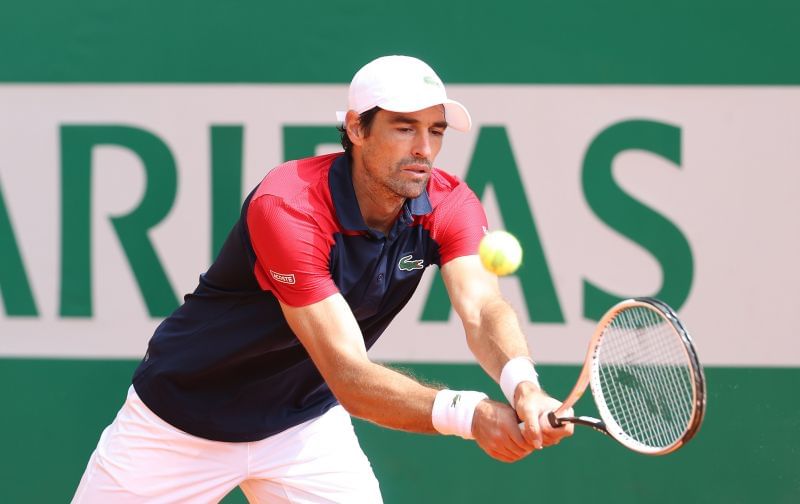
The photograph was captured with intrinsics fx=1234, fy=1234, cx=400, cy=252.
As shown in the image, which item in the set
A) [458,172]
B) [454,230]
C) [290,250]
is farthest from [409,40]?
[290,250]

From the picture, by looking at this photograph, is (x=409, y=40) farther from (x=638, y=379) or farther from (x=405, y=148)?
(x=638, y=379)

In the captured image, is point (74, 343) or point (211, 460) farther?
point (74, 343)

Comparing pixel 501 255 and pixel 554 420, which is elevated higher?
pixel 501 255

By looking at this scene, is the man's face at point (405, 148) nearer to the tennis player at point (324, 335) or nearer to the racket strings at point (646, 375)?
the tennis player at point (324, 335)

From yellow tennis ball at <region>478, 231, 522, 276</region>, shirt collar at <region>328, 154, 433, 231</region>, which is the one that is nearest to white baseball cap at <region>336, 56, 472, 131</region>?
shirt collar at <region>328, 154, 433, 231</region>

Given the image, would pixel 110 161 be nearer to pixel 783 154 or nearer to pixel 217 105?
pixel 217 105

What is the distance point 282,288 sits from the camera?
2.97m

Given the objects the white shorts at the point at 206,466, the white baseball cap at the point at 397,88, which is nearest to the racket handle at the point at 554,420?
the white baseball cap at the point at 397,88

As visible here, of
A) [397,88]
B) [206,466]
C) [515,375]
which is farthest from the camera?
[206,466]

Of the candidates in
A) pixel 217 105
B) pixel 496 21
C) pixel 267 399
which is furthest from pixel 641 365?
pixel 217 105

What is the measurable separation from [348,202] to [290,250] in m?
0.24

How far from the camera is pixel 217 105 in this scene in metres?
4.38

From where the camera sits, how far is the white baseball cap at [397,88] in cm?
303

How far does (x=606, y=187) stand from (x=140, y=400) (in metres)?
1.82
